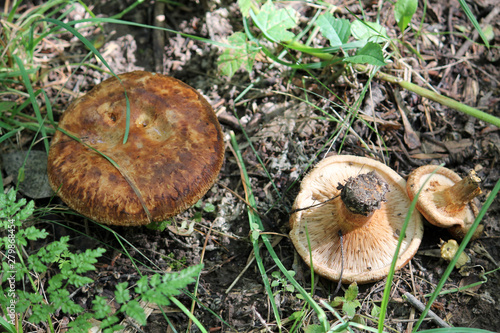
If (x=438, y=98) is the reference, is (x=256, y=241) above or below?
below

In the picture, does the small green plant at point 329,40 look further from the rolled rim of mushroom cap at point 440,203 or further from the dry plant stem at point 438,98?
the rolled rim of mushroom cap at point 440,203

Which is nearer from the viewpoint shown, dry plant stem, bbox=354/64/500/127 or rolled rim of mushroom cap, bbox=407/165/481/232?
rolled rim of mushroom cap, bbox=407/165/481/232

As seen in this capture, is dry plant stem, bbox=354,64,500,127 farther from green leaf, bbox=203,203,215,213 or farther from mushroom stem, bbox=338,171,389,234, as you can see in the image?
green leaf, bbox=203,203,215,213

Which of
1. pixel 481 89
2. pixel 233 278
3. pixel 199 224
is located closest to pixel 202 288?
pixel 233 278

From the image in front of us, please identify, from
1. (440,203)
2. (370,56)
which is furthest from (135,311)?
(370,56)

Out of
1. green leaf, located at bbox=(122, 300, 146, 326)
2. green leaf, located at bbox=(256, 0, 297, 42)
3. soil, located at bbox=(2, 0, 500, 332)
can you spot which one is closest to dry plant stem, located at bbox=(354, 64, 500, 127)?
soil, located at bbox=(2, 0, 500, 332)

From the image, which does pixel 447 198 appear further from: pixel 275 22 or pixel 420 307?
pixel 275 22

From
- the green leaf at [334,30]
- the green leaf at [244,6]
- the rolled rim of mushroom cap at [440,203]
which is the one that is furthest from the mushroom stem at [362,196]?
the green leaf at [244,6]

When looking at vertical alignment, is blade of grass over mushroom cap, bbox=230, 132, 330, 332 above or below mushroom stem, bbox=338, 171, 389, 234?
below
